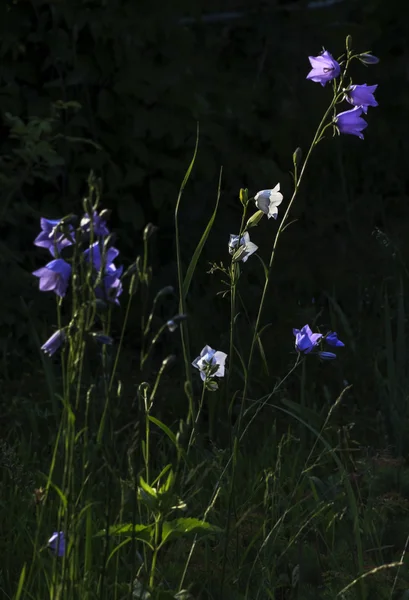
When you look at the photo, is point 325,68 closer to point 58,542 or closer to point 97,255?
point 97,255

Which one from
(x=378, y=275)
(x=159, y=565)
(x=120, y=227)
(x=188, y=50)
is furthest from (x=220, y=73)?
(x=159, y=565)

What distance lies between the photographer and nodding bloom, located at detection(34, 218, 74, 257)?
1.64m

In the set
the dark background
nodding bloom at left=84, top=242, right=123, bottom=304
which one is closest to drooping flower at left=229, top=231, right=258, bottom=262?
nodding bloom at left=84, top=242, right=123, bottom=304

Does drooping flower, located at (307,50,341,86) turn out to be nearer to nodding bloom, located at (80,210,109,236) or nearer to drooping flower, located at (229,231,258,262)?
drooping flower, located at (229,231,258,262)

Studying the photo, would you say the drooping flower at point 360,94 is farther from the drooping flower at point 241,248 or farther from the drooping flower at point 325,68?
the drooping flower at point 241,248

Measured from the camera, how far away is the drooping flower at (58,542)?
1690 millimetres

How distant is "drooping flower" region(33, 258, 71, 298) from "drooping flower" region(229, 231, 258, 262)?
41 centimetres

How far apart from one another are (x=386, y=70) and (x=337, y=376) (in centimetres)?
266

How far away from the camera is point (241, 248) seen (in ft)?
6.53

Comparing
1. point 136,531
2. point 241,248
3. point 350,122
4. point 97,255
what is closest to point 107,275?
point 97,255

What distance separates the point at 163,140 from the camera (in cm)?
413

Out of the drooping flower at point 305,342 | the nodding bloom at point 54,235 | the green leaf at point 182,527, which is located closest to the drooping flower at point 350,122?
the drooping flower at point 305,342

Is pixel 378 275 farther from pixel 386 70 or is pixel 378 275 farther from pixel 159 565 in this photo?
→ pixel 159 565

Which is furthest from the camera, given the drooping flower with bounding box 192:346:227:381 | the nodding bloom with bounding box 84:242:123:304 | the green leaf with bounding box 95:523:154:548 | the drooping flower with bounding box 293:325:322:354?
the drooping flower with bounding box 293:325:322:354
